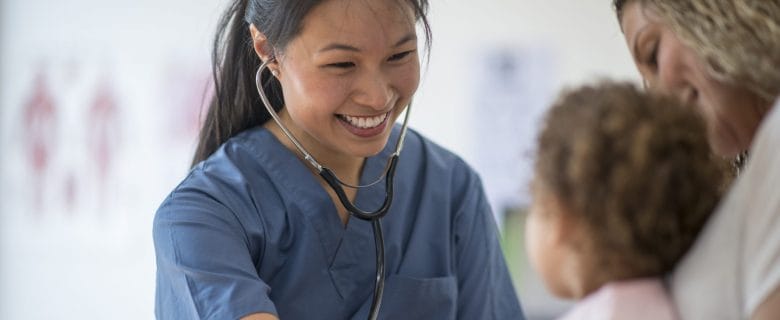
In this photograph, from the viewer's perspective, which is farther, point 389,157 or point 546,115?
point 389,157

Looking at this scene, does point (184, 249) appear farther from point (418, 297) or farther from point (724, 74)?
point (724, 74)

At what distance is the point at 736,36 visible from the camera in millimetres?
1044

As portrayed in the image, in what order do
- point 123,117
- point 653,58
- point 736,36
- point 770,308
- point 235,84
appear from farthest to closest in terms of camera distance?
point 123,117
point 235,84
point 653,58
point 736,36
point 770,308

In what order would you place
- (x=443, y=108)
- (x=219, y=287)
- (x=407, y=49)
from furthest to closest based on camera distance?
(x=443, y=108) → (x=407, y=49) → (x=219, y=287)

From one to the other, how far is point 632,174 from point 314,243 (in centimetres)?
75

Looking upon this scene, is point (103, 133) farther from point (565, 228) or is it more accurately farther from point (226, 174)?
point (565, 228)

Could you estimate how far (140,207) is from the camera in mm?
3746

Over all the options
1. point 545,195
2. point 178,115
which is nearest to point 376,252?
point 545,195

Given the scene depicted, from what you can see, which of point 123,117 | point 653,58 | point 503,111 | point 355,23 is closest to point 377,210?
point 355,23

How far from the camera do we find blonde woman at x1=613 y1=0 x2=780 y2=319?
0.88 m

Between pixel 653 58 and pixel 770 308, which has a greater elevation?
pixel 653 58

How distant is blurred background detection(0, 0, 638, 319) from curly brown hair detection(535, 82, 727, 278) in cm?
234

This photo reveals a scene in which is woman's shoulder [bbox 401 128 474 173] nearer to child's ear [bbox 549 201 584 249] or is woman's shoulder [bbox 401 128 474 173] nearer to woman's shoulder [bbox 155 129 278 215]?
woman's shoulder [bbox 155 129 278 215]

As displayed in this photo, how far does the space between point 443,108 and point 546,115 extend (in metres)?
2.41
